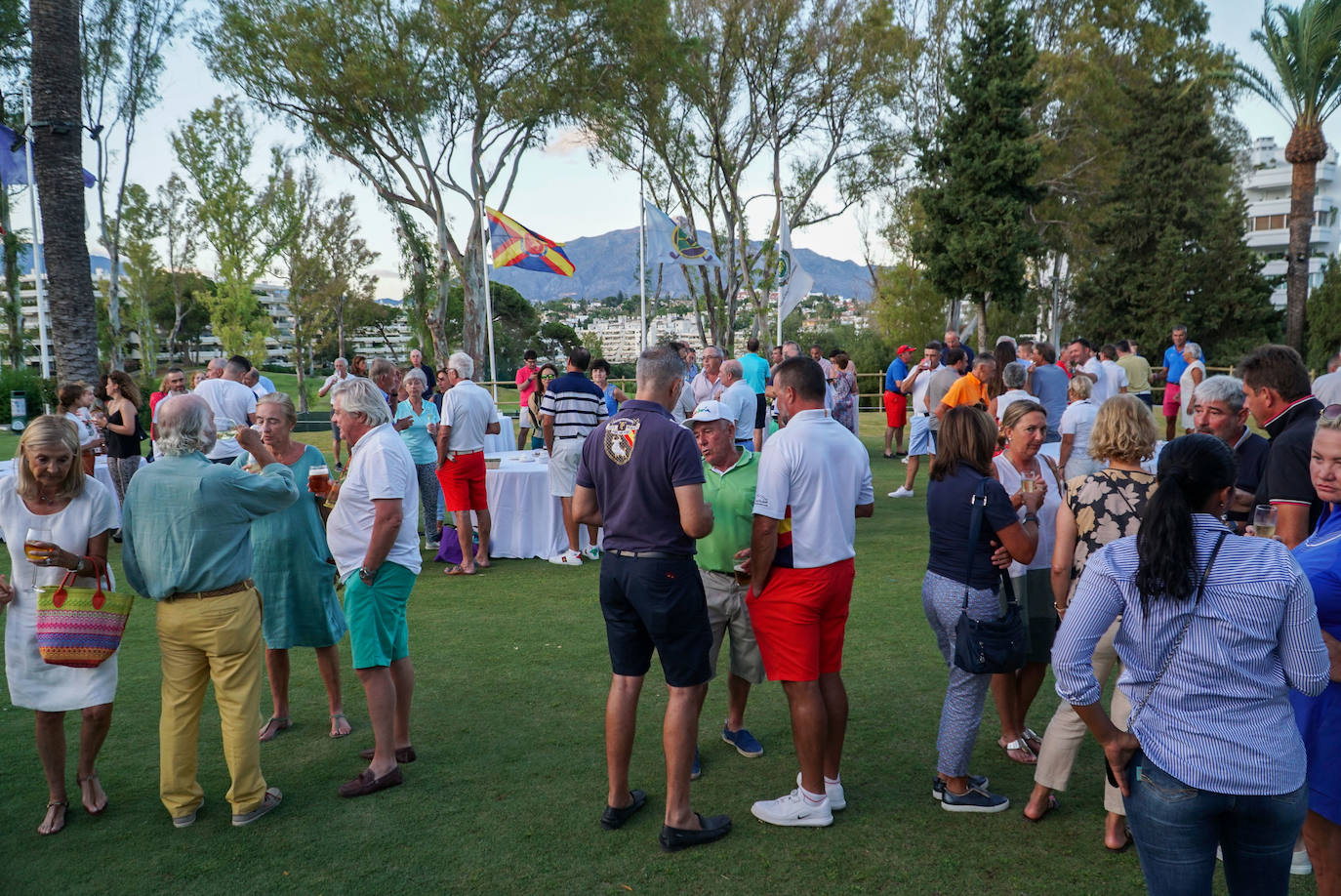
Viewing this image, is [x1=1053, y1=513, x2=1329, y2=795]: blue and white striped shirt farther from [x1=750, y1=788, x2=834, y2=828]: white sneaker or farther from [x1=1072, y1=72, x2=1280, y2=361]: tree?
[x1=1072, y1=72, x2=1280, y2=361]: tree

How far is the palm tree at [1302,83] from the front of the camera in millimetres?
21016

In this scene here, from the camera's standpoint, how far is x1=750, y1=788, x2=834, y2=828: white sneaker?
11.3 ft

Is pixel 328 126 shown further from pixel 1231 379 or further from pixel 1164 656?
pixel 1164 656

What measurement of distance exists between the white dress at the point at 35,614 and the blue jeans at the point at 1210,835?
3.70 m

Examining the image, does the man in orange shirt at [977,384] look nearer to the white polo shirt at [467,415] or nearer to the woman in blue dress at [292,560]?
the white polo shirt at [467,415]

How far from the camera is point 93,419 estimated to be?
8305 millimetres

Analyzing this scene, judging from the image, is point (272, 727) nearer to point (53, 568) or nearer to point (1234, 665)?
point (53, 568)

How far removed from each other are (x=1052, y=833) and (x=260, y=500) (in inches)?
131

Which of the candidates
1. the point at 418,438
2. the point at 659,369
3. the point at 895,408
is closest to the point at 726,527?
the point at 659,369

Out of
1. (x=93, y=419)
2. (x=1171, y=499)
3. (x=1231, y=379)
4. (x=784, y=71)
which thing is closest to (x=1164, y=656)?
(x=1171, y=499)

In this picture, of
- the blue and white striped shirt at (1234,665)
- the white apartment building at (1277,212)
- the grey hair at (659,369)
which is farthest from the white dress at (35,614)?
the white apartment building at (1277,212)

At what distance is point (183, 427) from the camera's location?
3336 mm

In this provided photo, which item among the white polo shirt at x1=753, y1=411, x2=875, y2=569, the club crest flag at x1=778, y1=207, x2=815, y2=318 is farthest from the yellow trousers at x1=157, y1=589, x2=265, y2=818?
the club crest flag at x1=778, y1=207, x2=815, y2=318

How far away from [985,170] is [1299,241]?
318 inches
